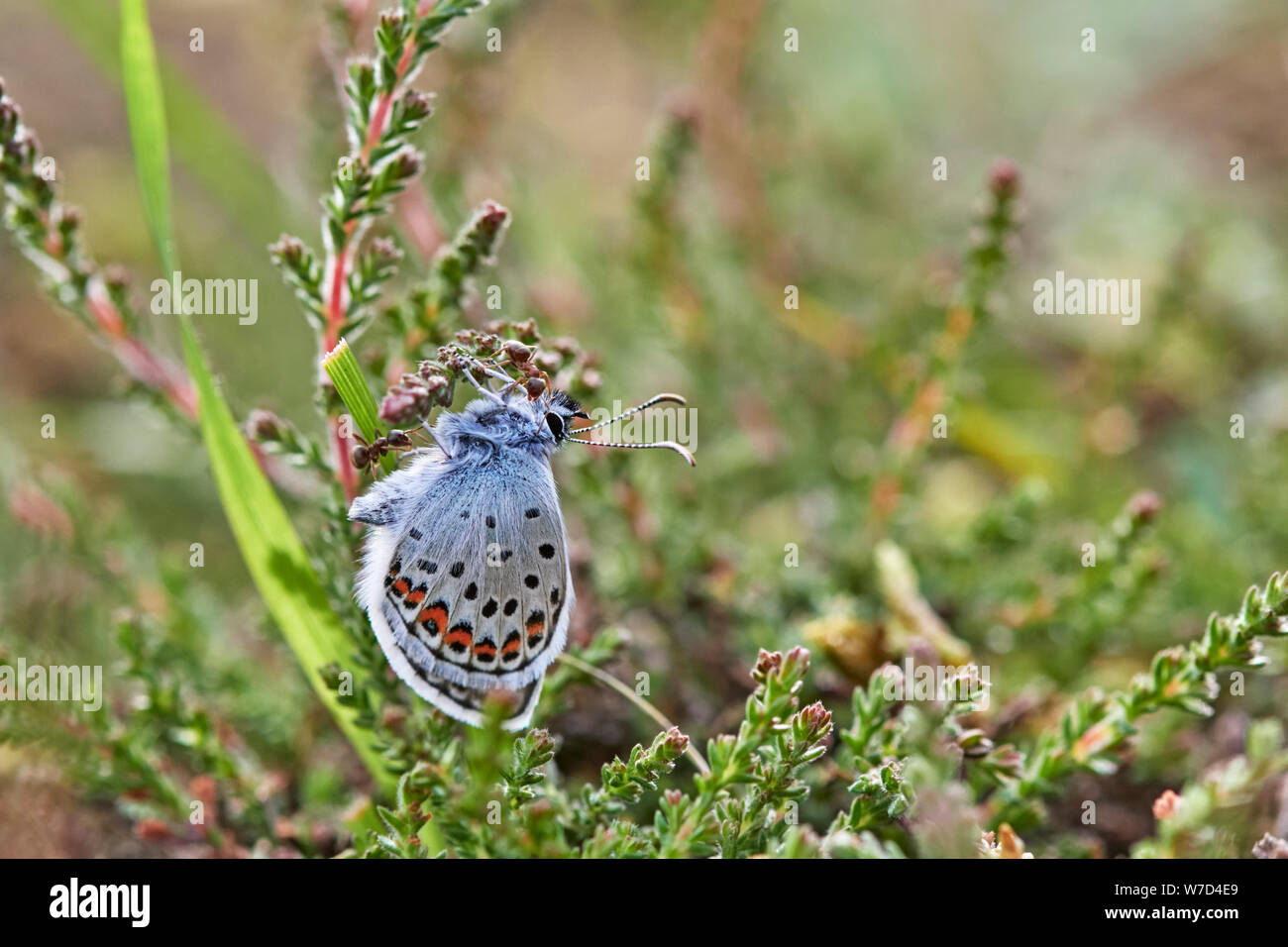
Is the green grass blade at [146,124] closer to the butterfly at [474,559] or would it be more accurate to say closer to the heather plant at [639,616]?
the heather plant at [639,616]

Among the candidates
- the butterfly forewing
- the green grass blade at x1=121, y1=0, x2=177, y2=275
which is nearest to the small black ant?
the butterfly forewing

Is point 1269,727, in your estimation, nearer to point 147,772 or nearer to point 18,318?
point 147,772

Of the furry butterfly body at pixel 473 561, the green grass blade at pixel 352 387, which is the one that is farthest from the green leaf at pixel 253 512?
the green grass blade at pixel 352 387

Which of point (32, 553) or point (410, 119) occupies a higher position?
point (410, 119)

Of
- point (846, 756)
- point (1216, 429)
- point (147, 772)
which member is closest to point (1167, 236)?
point (1216, 429)

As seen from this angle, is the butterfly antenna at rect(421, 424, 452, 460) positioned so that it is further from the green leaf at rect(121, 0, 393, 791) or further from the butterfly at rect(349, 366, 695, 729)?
the green leaf at rect(121, 0, 393, 791)
